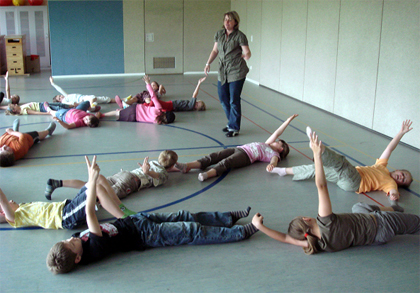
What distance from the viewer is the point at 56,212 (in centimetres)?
281

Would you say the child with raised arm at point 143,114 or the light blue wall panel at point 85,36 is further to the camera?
the light blue wall panel at point 85,36

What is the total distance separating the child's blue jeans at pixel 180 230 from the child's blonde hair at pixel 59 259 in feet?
1.54

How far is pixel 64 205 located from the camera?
9.27 feet

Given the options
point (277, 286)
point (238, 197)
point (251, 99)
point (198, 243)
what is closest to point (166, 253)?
point (198, 243)

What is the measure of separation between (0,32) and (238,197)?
12599 millimetres

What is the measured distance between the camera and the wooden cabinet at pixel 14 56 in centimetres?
1091

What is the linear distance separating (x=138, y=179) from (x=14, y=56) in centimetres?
938

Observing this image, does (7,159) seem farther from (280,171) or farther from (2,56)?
(2,56)

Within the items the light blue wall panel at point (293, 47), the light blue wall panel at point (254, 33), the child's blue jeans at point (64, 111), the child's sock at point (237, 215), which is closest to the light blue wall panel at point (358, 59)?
the light blue wall panel at point (293, 47)

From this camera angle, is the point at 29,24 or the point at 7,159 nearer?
the point at 7,159

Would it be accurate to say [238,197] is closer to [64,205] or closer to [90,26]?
[64,205]

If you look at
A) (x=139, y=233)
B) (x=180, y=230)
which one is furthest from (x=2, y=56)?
(x=180, y=230)

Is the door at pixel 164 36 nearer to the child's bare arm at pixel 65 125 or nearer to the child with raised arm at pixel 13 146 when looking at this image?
the child's bare arm at pixel 65 125

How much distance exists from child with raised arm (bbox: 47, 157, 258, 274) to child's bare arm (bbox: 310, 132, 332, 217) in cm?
56
